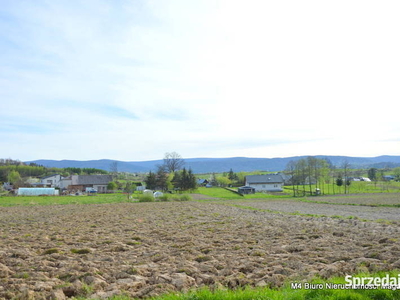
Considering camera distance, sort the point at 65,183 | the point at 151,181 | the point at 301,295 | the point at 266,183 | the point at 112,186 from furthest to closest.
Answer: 1. the point at 65,183
2. the point at 266,183
3. the point at 112,186
4. the point at 151,181
5. the point at 301,295

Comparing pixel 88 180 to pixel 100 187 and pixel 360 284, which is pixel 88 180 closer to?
pixel 100 187

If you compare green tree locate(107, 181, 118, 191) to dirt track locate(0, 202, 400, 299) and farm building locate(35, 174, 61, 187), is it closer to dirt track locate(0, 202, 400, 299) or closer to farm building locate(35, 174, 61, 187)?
farm building locate(35, 174, 61, 187)

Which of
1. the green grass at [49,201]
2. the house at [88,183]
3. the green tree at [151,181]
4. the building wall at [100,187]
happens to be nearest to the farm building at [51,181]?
the house at [88,183]

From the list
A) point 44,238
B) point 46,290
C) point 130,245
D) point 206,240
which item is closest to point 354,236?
point 206,240

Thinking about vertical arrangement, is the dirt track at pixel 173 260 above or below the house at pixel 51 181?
above

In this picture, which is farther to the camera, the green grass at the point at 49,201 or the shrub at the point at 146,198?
the shrub at the point at 146,198

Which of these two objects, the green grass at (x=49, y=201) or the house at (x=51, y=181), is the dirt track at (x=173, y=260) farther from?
the house at (x=51, y=181)

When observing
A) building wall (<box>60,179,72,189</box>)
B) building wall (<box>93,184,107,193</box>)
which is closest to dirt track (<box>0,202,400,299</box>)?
building wall (<box>93,184,107,193</box>)

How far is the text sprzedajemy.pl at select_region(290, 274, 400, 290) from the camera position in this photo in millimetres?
5629

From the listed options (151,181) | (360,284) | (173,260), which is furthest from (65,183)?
(360,284)

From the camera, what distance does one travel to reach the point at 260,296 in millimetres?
5352

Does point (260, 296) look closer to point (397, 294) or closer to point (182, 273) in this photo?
point (397, 294)

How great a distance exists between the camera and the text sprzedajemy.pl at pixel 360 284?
5629 millimetres

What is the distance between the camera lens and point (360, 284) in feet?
19.2
